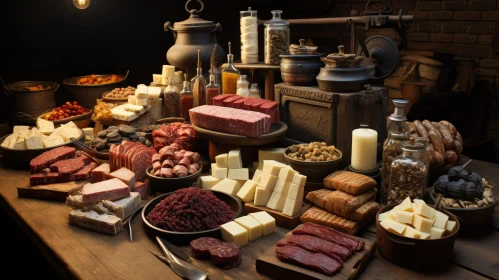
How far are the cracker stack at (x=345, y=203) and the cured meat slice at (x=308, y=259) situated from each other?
1.09 ft

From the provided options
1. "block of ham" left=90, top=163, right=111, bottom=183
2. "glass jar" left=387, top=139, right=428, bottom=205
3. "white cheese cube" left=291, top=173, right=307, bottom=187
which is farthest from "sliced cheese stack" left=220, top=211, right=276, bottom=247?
"block of ham" left=90, top=163, right=111, bottom=183

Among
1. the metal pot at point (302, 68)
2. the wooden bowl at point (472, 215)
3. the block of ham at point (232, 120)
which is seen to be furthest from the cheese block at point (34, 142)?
the wooden bowl at point (472, 215)

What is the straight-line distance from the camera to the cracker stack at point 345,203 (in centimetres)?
213

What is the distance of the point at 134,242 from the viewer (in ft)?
7.02

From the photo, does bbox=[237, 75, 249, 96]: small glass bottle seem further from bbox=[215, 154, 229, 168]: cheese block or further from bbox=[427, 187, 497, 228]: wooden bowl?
bbox=[427, 187, 497, 228]: wooden bowl

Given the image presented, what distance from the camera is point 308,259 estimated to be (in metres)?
1.79

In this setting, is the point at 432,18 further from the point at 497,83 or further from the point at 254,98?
the point at 254,98

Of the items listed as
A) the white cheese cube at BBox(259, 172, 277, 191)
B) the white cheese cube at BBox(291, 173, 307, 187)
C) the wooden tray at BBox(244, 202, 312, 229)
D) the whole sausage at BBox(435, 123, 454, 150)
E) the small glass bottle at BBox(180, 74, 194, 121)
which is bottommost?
the wooden tray at BBox(244, 202, 312, 229)

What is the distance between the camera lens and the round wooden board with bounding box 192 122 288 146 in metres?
2.72

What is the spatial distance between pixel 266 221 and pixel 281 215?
13 centimetres

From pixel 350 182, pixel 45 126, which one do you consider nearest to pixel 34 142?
pixel 45 126

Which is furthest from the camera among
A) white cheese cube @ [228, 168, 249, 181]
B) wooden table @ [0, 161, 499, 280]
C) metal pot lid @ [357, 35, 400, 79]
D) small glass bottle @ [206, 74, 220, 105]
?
small glass bottle @ [206, 74, 220, 105]

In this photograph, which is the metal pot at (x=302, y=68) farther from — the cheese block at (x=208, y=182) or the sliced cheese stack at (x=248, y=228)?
the sliced cheese stack at (x=248, y=228)

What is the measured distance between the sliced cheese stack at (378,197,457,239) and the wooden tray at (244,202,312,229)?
0.47 metres
